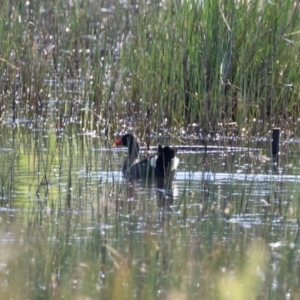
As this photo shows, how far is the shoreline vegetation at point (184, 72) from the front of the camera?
8.88 metres

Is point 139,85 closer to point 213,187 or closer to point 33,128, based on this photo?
point 33,128

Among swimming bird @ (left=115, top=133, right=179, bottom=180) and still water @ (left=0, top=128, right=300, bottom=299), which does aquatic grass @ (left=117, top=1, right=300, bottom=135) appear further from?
swimming bird @ (left=115, top=133, right=179, bottom=180)

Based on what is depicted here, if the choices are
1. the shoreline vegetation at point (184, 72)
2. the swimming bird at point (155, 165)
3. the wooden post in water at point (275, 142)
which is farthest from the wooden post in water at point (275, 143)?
the swimming bird at point (155, 165)

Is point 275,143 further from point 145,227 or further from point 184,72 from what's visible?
point 145,227

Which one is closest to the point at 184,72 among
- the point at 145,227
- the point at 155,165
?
the point at 155,165

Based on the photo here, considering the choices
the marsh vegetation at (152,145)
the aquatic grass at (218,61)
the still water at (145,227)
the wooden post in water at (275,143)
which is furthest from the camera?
the aquatic grass at (218,61)

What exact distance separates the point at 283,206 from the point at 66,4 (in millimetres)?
5422

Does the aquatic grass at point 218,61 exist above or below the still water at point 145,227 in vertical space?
above

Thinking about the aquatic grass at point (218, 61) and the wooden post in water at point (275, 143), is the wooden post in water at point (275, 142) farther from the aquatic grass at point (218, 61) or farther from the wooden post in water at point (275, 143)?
the aquatic grass at point (218, 61)

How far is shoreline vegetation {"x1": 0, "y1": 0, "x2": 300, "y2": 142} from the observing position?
29.1ft

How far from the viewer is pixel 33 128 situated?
9.41m

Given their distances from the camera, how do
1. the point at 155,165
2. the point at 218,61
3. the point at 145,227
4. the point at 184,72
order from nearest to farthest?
the point at 145,227 < the point at 155,165 < the point at 218,61 < the point at 184,72


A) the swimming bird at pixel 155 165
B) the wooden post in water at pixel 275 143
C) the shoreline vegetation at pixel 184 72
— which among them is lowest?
the swimming bird at pixel 155 165

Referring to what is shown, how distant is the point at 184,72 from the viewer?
29.9 feet
